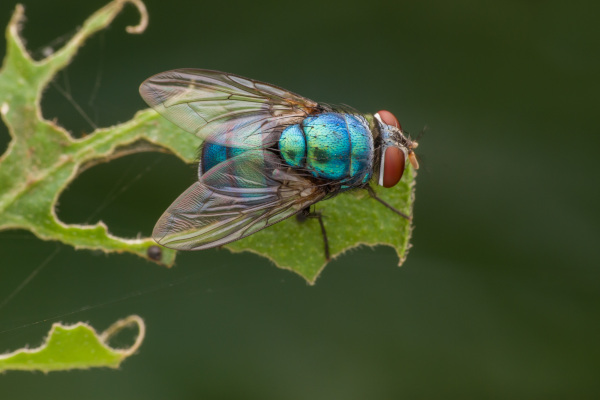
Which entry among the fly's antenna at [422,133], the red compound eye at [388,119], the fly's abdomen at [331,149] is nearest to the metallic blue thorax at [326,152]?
the fly's abdomen at [331,149]

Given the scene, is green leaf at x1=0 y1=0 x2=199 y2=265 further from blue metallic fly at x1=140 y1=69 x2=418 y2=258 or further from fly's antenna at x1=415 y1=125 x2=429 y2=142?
fly's antenna at x1=415 y1=125 x2=429 y2=142

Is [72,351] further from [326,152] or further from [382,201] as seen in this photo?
[382,201]

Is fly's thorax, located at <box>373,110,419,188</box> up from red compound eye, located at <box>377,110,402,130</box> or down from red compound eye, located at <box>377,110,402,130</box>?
down

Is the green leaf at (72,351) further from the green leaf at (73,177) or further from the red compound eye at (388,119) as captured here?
the red compound eye at (388,119)

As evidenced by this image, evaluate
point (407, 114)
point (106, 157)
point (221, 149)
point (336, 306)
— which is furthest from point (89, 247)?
point (407, 114)

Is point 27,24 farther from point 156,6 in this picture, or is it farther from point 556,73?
point 556,73

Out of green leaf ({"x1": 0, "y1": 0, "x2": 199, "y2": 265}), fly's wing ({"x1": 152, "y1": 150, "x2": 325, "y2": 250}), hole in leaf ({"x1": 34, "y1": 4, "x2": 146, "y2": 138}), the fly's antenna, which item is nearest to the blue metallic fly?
fly's wing ({"x1": 152, "y1": 150, "x2": 325, "y2": 250})

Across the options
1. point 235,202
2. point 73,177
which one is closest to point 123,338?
point 73,177
